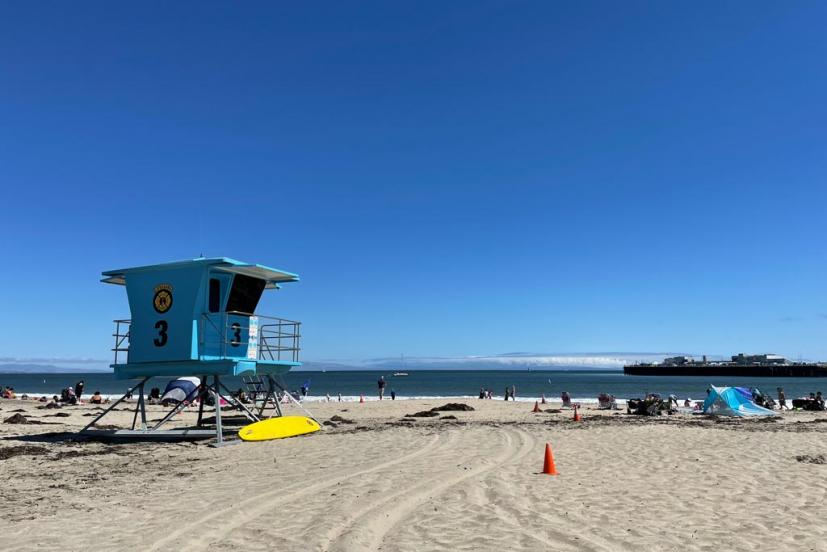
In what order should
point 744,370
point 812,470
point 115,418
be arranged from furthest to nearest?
1. point 744,370
2. point 115,418
3. point 812,470

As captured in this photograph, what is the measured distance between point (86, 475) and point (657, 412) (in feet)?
82.8

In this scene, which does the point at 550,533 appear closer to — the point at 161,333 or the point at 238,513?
the point at 238,513

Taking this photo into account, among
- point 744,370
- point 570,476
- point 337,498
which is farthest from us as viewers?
point 744,370

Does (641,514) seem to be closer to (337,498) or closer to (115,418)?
(337,498)

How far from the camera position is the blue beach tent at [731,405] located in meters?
27.0

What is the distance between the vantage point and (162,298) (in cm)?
1739

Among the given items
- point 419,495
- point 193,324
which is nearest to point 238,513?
point 419,495

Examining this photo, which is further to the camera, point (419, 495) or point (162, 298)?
point (162, 298)

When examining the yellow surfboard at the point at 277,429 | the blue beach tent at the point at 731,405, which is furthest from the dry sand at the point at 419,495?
the blue beach tent at the point at 731,405

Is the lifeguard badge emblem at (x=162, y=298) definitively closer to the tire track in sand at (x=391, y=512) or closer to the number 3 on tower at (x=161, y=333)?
the number 3 on tower at (x=161, y=333)

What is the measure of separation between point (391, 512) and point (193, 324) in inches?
423

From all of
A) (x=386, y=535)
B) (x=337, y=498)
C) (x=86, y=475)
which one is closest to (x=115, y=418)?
(x=86, y=475)

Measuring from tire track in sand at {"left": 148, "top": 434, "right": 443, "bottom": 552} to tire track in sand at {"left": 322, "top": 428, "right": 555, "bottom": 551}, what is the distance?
4.77 ft

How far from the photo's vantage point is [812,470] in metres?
11.6
